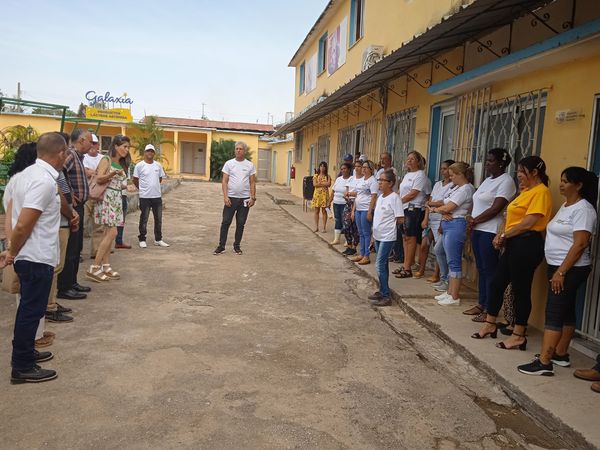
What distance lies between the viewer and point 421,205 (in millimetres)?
6812

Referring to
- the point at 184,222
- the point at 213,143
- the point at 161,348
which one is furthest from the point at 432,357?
the point at 213,143

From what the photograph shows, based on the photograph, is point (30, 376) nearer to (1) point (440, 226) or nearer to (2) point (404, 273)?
(1) point (440, 226)

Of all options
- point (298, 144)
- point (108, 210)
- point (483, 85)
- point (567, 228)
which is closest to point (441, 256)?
point (483, 85)

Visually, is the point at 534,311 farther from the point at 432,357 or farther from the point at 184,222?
the point at 184,222

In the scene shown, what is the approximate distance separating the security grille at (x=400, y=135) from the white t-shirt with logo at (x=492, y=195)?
3720 mm

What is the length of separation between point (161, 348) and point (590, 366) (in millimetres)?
3485

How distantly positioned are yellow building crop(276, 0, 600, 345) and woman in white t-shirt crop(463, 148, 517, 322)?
1.40 feet

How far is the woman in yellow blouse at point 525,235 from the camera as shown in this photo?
4.11 m

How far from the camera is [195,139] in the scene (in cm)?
3300

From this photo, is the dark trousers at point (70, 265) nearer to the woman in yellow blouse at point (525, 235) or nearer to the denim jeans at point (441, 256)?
the denim jeans at point (441, 256)

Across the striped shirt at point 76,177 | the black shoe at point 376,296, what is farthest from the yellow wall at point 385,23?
the striped shirt at point 76,177

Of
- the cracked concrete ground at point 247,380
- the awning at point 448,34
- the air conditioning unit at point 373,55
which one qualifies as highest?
the air conditioning unit at point 373,55

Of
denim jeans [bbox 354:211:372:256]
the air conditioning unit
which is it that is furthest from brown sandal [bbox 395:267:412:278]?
the air conditioning unit

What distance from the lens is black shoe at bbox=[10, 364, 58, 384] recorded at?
131 inches
